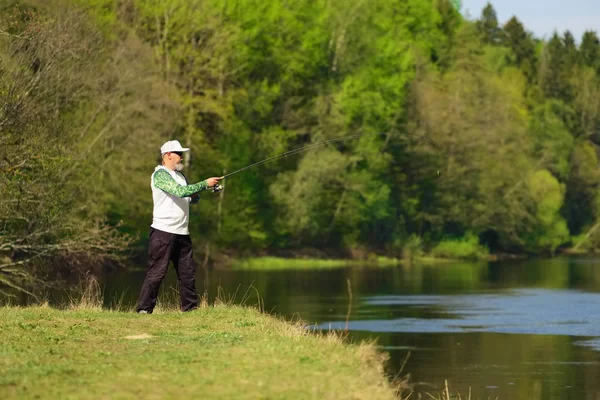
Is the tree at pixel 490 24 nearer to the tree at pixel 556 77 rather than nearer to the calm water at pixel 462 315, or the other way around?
the tree at pixel 556 77

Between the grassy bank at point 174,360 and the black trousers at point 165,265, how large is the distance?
89cm

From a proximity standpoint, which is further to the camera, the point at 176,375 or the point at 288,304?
the point at 288,304

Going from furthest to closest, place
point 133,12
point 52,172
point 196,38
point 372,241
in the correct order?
1. point 372,241
2. point 196,38
3. point 133,12
4. point 52,172

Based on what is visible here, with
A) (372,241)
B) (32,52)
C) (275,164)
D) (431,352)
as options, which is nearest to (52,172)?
(32,52)

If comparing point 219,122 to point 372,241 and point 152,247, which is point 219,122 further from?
point 152,247

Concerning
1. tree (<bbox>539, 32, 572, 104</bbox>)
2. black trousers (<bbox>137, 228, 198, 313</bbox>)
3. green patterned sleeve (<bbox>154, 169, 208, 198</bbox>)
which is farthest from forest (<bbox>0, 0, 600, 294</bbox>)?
green patterned sleeve (<bbox>154, 169, 208, 198</bbox>)

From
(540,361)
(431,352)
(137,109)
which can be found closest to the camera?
(540,361)

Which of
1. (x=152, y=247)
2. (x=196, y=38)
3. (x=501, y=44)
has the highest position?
(x=501, y=44)

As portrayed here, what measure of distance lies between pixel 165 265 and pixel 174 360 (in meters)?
4.32

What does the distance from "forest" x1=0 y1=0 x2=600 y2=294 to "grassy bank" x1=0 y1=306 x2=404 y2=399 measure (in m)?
14.5

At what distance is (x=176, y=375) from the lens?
8.91 m

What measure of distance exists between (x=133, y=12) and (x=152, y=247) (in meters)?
39.0

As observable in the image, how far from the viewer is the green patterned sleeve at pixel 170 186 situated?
1352cm

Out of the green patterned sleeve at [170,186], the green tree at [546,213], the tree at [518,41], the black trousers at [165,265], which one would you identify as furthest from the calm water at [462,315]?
the tree at [518,41]
